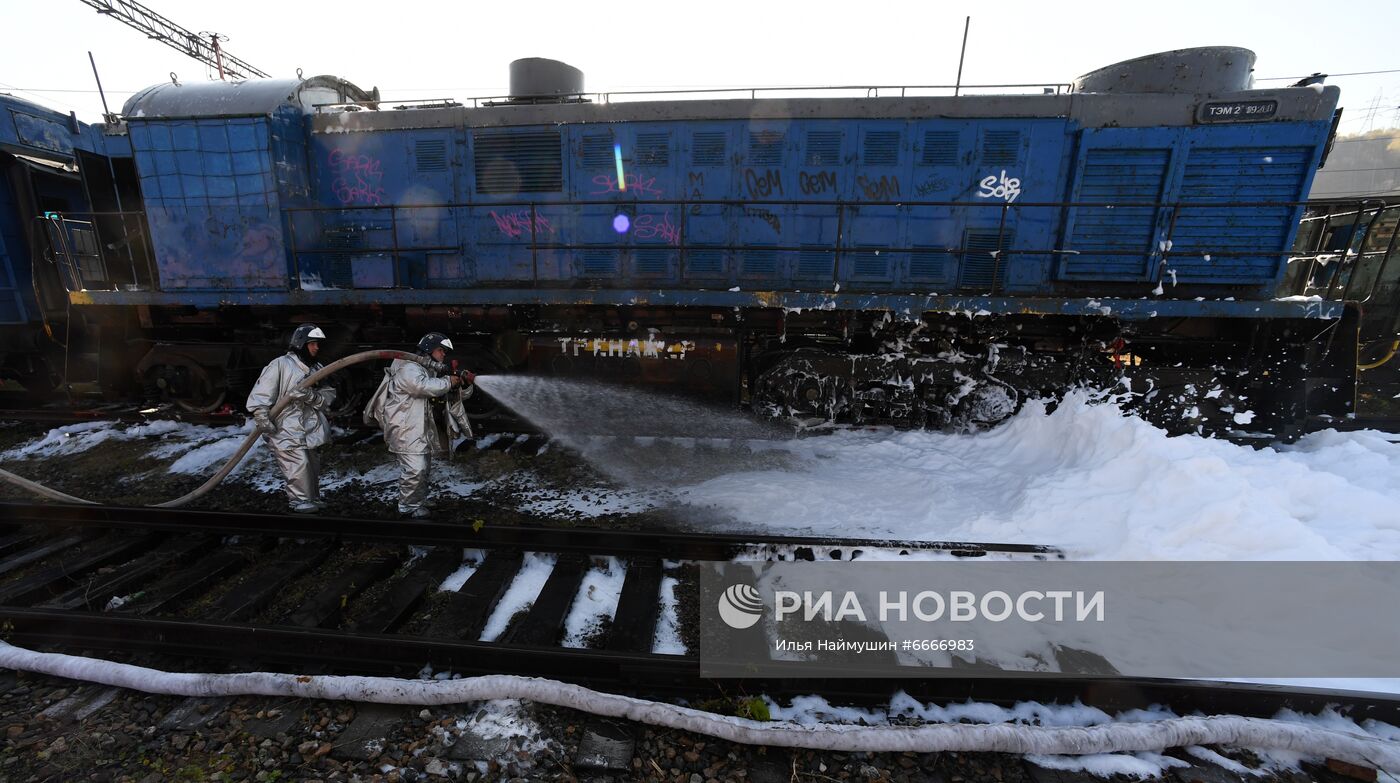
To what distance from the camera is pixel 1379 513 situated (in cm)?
386

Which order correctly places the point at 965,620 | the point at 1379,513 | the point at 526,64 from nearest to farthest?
the point at 965,620 < the point at 1379,513 < the point at 526,64

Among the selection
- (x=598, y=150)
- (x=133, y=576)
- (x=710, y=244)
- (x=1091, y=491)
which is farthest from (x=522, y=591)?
(x=598, y=150)

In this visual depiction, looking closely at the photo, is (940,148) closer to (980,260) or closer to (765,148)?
(980,260)

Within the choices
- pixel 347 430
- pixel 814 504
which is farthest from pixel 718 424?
pixel 347 430

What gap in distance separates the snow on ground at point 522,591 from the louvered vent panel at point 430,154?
5.02m

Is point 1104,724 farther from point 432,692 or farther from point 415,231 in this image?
point 415,231

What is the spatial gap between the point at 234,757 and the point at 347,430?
522 cm

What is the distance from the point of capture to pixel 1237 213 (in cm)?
562

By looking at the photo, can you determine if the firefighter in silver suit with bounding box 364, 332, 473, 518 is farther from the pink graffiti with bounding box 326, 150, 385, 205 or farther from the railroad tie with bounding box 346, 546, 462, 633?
the pink graffiti with bounding box 326, 150, 385, 205

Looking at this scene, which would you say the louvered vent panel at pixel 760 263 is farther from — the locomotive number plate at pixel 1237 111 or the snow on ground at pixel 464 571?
the locomotive number plate at pixel 1237 111

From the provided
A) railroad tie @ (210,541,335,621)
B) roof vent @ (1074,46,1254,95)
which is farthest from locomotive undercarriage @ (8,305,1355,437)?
railroad tie @ (210,541,335,621)

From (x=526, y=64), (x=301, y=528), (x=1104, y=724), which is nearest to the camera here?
(x=1104, y=724)

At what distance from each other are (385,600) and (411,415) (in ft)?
5.80

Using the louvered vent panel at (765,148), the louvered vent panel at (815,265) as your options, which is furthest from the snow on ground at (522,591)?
the louvered vent panel at (765,148)
